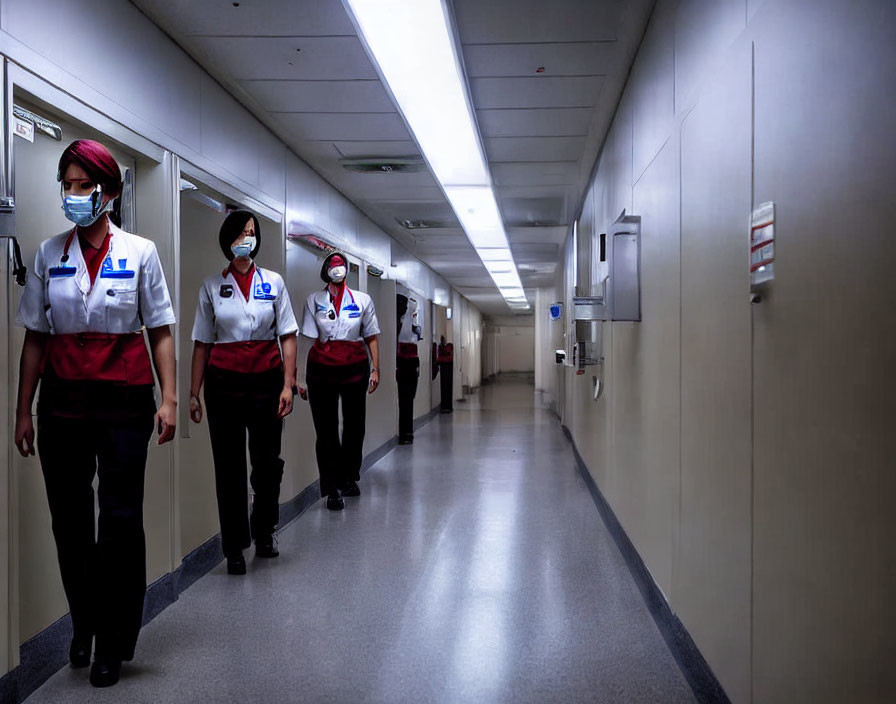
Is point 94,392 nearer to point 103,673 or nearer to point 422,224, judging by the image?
point 103,673

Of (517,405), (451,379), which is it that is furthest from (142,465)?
(517,405)

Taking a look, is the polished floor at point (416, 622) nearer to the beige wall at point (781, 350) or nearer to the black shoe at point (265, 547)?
the black shoe at point (265, 547)

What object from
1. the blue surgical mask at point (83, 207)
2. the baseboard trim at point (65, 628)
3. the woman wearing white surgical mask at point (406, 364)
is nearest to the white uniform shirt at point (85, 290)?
the blue surgical mask at point (83, 207)

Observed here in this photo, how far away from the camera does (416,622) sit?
124 inches

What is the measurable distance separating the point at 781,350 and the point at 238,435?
2.74 metres

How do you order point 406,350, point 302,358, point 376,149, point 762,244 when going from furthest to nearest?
point 406,350 < point 302,358 < point 376,149 < point 762,244

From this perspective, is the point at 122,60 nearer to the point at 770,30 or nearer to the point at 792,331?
the point at 770,30

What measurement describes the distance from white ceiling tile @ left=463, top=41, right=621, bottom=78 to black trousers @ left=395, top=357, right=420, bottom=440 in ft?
17.4

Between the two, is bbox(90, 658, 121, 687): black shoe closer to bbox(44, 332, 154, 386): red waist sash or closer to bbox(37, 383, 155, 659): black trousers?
bbox(37, 383, 155, 659): black trousers

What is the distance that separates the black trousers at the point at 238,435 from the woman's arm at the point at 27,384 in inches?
50.0

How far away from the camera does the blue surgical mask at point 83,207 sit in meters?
2.41

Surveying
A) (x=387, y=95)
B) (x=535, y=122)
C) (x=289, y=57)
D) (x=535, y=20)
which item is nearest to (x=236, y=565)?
(x=289, y=57)

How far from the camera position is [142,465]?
8.54 feet

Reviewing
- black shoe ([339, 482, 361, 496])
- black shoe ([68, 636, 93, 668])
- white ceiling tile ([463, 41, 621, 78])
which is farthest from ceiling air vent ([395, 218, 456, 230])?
black shoe ([68, 636, 93, 668])
